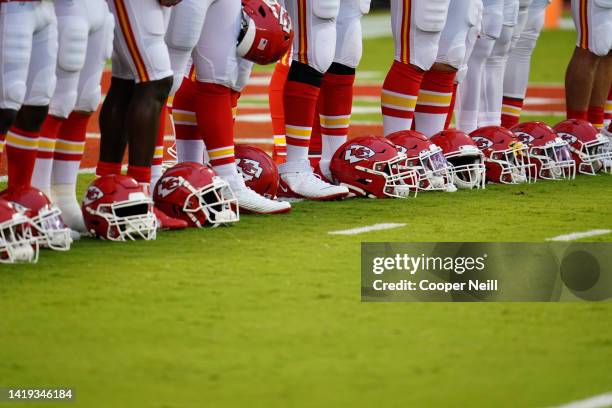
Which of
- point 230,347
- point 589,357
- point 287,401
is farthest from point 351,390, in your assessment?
point 589,357

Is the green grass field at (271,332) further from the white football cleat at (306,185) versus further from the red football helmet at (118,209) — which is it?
the white football cleat at (306,185)

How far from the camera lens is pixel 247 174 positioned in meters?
5.82

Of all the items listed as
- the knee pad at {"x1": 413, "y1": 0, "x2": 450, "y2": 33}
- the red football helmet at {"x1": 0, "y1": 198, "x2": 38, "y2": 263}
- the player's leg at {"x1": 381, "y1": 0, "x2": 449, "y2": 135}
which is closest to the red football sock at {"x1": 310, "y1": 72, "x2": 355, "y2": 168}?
the player's leg at {"x1": 381, "y1": 0, "x2": 449, "y2": 135}

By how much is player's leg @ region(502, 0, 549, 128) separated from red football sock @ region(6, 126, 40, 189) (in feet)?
11.9

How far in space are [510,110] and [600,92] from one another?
1.75 feet

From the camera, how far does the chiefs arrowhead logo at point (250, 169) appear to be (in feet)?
Result: 19.1

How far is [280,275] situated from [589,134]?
3070 millimetres

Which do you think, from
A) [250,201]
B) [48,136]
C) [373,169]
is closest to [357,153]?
[373,169]

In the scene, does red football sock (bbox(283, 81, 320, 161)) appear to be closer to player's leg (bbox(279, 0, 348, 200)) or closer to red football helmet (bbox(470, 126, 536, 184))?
player's leg (bbox(279, 0, 348, 200))

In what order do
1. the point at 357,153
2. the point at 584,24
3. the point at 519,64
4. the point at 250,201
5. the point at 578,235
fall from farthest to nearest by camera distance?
the point at 519,64 → the point at 584,24 → the point at 357,153 → the point at 250,201 → the point at 578,235

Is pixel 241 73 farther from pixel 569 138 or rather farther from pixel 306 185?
pixel 569 138

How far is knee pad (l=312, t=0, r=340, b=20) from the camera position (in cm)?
593

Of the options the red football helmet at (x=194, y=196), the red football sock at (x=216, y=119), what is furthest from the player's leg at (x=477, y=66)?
the red football helmet at (x=194, y=196)

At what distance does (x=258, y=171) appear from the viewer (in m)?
5.82
